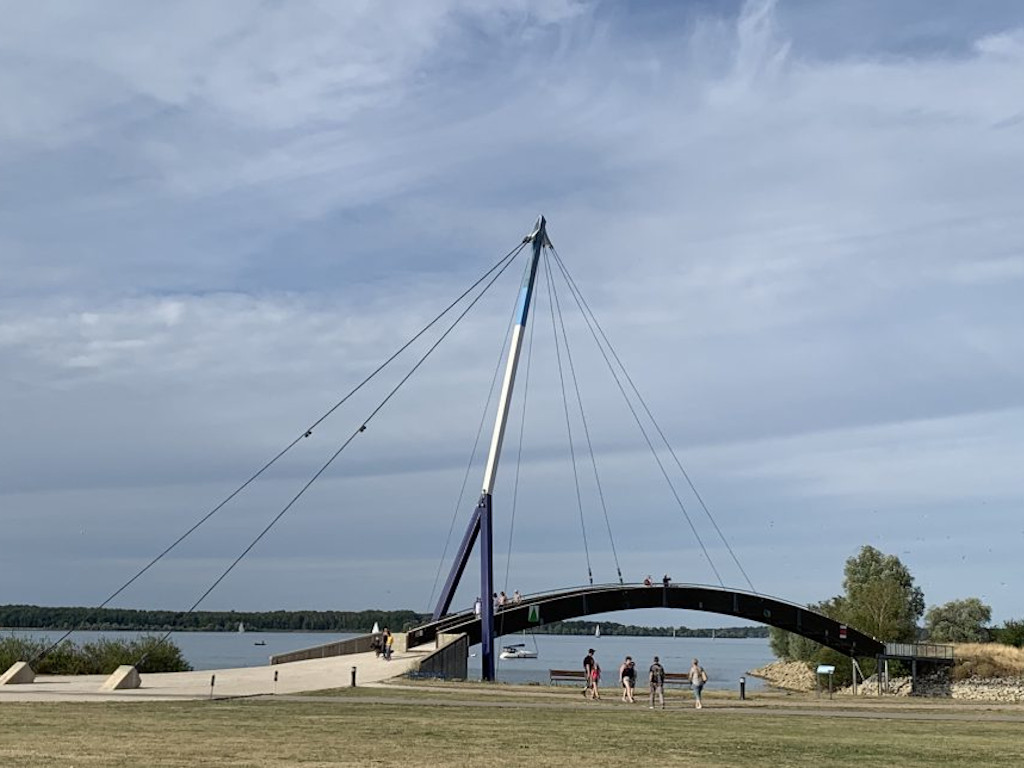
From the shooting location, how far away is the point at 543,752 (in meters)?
21.5

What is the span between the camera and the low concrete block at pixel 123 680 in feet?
125

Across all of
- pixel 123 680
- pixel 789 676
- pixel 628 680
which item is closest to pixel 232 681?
pixel 123 680

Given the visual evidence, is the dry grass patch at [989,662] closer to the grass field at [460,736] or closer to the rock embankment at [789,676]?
the rock embankment at [789,676]

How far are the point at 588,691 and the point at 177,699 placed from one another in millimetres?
14356

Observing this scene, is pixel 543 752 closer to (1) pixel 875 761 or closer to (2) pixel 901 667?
(1) pixel 875 761

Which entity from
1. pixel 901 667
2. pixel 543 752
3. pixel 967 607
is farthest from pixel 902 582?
pixel 543 752

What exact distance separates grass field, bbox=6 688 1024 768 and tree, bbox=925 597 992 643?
83115 millimetres

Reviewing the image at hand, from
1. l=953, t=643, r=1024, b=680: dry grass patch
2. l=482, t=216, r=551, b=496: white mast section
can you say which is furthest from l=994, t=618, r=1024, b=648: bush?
l=482, t=216, r=551, b=496: white mast section

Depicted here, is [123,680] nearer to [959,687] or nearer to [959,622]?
[959,687]

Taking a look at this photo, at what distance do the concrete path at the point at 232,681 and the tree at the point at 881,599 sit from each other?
5526 centimetres

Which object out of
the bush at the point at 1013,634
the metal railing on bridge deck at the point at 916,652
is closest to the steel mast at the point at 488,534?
the metal railing on bridge deck at the point at 916,652

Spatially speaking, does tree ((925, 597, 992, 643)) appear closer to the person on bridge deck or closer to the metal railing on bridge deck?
the metal railing on bridge deck

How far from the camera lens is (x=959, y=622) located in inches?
4505

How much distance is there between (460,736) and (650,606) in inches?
1744
